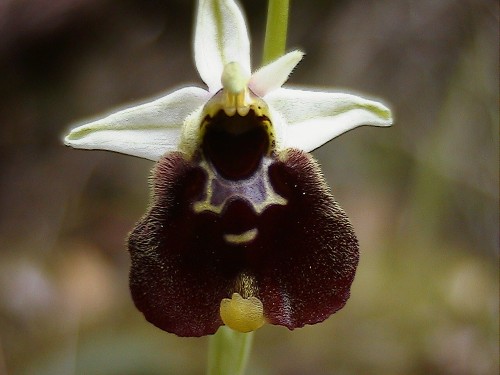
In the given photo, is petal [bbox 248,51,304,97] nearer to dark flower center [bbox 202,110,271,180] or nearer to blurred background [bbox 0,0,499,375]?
dark flower center [bbox 202,110,271,180]

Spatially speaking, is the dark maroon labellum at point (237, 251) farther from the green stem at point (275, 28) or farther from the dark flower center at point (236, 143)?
the green stem at point (275, 28)

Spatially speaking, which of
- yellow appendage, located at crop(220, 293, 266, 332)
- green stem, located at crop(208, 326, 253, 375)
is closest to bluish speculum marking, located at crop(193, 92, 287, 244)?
yellow appendage, located at crop(220, 293, 266, 332)

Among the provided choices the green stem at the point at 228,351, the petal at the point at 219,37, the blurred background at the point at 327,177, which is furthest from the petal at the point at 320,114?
the blurred background at the point at 327,177

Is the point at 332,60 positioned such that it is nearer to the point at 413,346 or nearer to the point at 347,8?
the point at 347,8

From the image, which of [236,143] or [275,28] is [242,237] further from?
[275,28]

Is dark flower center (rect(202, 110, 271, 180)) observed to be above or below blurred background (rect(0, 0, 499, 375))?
below
